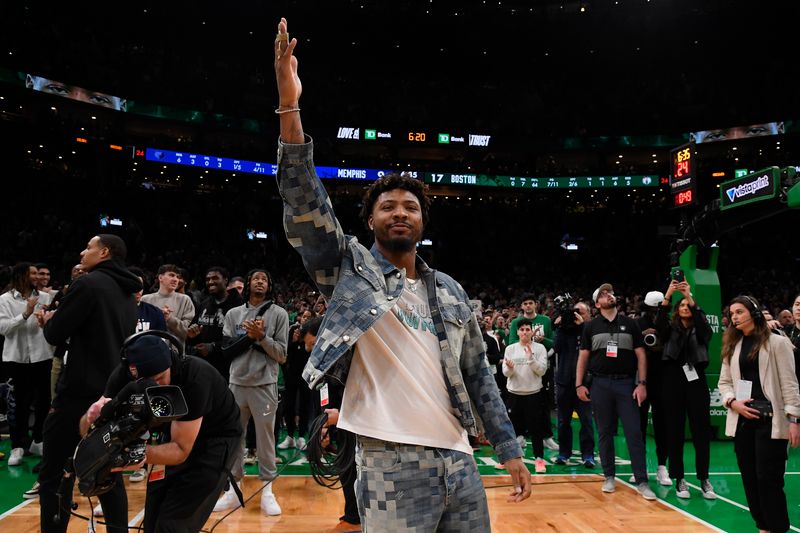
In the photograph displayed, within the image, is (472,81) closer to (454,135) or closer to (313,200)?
(454,135)

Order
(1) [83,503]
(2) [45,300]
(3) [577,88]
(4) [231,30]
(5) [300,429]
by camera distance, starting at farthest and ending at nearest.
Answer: (3) [577,88]
(4) [231,30]
(5) [300,429]
(2) [45,300]
(1) [83,503]

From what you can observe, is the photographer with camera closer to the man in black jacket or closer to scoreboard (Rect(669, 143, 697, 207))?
scoreboard (Rect(669, 143, 697, 207))

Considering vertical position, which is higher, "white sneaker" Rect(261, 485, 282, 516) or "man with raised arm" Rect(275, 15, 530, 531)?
"man with raised arm" Rect(275, 15, 530, 531)

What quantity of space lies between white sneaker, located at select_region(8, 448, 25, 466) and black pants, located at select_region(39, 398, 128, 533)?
11.5 ft

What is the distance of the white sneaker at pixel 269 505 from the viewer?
479 cm

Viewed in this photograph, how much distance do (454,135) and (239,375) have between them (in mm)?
26417

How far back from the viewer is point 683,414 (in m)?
5.82

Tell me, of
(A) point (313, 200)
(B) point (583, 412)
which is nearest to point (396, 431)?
(A) point (313, 200)

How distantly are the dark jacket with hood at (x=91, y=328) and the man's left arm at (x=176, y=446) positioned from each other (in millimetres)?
982

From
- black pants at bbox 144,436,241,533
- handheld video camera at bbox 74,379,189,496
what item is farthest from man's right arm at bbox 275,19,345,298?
black pants at bbox 144,436,241,533

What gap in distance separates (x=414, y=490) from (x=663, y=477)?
5364 millimetres

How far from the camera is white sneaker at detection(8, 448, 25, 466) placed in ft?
19.9

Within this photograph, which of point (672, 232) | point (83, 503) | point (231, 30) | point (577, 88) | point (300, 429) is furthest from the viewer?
point (577, 88)

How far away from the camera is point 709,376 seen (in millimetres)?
8578
